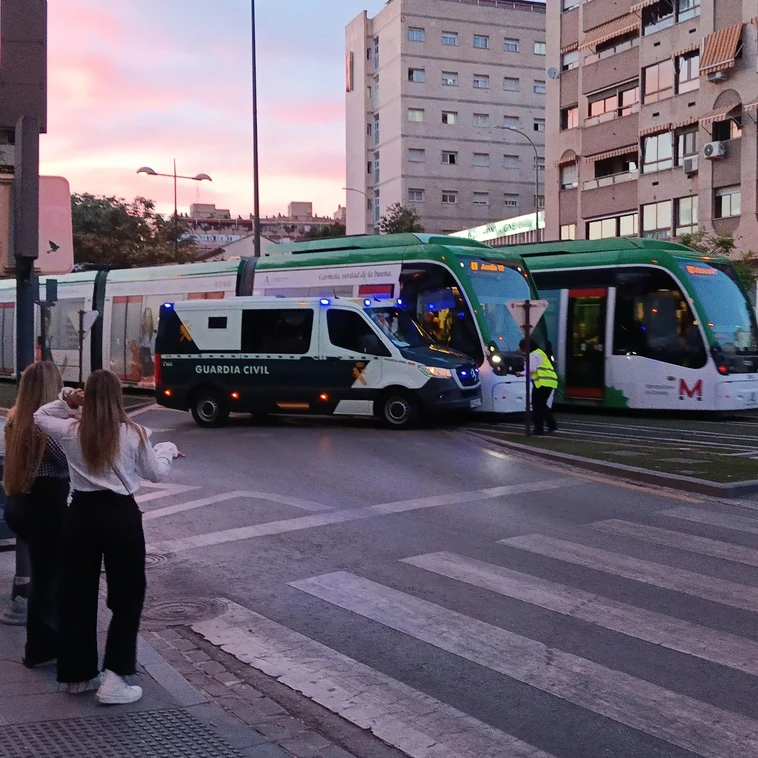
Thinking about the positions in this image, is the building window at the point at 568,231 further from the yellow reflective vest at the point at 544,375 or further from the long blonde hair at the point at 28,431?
the long blonde hair at the point at 28,431

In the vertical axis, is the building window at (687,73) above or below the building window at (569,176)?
above

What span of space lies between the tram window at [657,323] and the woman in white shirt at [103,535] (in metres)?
16.2

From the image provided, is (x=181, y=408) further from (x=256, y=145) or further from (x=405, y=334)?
(x=256, y=145)

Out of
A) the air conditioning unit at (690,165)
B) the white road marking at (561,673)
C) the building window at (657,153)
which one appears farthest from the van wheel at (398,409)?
the building window at (657,153)

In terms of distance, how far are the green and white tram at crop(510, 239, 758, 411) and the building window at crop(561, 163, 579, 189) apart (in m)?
23.8

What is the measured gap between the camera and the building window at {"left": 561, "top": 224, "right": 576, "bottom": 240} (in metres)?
45.3

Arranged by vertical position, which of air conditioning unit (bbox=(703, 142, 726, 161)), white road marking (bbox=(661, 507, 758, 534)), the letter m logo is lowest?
white road marking (bbox=(661, 507, 758, 534))

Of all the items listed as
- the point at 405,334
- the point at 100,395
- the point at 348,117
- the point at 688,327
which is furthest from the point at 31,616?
the point at 348,117

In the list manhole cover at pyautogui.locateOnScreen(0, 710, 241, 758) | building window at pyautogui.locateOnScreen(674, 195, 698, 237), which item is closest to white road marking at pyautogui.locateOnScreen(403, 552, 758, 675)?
manhole cover at pyautogui.locateOnScreen(0, 710, 241, 758)

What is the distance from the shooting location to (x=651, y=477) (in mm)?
11734

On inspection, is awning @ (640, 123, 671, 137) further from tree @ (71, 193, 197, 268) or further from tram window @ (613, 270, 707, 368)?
tree @ (71, 193, 197, 268)

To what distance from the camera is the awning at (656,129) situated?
39000 millimetres

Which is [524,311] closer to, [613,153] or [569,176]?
[613,153]

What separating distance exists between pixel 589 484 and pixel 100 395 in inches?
311
